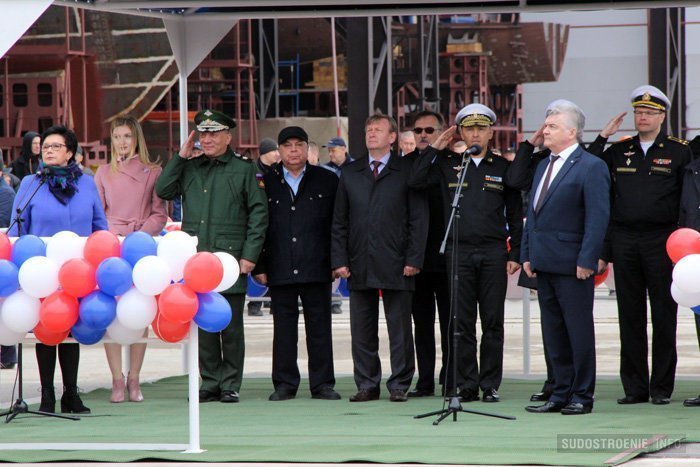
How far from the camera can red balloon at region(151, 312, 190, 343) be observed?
7410 millimetres

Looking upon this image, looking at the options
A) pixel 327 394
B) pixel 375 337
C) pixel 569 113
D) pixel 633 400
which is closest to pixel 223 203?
pixel 375 337

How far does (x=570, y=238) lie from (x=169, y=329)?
2.74m

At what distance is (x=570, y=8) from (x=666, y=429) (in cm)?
364

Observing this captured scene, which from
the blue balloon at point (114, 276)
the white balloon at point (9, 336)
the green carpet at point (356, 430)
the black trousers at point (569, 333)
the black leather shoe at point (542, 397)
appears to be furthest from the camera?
the black leather shoe at point (542, 397)

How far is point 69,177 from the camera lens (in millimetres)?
9133

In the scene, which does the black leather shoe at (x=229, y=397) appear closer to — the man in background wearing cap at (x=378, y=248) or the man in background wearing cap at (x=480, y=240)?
the man in background wearing cap at (x=378, y=248)

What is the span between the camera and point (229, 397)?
984 centimetres

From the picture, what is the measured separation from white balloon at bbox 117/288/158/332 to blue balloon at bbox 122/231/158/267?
0.20 meters

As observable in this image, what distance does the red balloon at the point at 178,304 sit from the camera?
7.25 metres

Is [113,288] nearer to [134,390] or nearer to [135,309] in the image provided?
[135,309]

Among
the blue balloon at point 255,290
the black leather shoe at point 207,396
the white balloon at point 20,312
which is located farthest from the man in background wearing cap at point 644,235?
the blue balloon at point 255,290

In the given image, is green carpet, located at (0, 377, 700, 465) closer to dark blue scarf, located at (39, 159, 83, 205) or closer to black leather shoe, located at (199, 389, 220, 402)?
black leather shoe, located at (199, 389, 220, 402)

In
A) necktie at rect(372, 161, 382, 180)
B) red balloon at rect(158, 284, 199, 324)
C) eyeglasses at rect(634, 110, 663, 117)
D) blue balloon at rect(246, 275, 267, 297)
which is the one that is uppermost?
eyeglasses at rect(634, 110, 663, 117)

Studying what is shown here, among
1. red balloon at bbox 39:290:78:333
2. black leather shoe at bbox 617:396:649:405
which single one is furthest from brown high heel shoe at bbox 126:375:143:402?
black leather shoe at bbox 617:396:649:405
